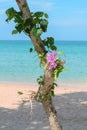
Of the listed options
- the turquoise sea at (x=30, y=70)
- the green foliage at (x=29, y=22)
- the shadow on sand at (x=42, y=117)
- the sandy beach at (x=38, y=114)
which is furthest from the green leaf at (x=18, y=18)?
the shadow on sand at (x=42, y=117)

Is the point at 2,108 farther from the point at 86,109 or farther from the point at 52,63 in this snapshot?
the point at 52,63

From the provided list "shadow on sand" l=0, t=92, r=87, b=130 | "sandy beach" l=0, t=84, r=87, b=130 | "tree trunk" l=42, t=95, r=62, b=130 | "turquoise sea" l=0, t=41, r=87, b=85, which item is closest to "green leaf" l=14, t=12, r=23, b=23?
"turquoise sea" l=0, t=41, r=87, b=85

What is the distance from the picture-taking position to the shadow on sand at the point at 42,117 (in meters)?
8.21

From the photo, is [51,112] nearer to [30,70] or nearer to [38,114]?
[38,114]

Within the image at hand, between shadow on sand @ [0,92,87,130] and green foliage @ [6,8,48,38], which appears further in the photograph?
shadow on sand @ [0,92,87,130]

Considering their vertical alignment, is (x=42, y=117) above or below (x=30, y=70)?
Result: above

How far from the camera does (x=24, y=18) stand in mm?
3795

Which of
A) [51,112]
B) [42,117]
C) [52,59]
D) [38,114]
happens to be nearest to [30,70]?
[38,114]

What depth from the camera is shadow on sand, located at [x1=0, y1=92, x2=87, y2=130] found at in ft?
26.9

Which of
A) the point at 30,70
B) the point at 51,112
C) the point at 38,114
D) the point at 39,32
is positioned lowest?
the point at 30,70

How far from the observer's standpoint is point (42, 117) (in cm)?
926

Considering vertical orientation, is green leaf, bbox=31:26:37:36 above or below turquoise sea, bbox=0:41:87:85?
above

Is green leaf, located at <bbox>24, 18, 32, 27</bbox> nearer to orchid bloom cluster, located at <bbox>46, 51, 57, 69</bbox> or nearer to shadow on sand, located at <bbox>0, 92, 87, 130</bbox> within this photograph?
orchid bloom cluster, located at <bbox>46, 51, 57, 69</bbox>

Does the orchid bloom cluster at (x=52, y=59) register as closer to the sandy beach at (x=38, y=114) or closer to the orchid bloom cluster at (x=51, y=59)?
the orchid bloom cluster at (x=51, y=59)
